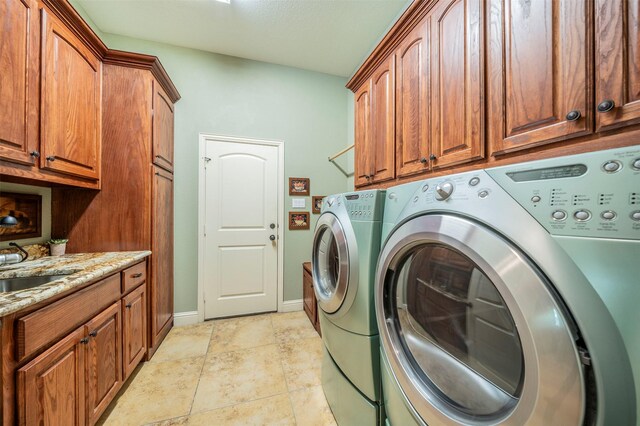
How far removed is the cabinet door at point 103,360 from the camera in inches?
44.9

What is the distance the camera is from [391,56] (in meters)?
1.49

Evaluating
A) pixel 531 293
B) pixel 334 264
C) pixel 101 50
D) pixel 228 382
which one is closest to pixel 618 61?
pixel 531 293

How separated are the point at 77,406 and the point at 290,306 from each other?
1838 millimetres

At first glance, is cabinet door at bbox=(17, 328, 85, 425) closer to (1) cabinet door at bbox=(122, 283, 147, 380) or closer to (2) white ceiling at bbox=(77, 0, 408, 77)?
(1) cabinet door at bbox=(122, 283, 147, 380)

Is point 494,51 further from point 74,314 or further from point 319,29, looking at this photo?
point 74,314

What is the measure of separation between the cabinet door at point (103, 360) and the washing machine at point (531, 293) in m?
1.50

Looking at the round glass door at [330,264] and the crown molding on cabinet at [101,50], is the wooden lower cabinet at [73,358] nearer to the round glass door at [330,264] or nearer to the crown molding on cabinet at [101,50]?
the round glass door at [330,264]

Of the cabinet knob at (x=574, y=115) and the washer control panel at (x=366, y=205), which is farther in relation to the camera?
the washer control panel at (x=366, y=205)

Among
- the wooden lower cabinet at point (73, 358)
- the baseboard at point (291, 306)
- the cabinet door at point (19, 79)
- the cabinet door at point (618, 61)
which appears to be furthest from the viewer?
the baseboard at point (291, 306)

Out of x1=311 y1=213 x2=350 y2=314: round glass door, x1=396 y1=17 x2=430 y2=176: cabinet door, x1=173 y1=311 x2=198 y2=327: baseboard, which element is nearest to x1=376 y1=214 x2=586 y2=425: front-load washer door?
x1=311 y1=213 x2=350 y2=314: round glass door

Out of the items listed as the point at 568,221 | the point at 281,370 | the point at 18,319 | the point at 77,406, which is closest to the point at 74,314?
the point at 18,319

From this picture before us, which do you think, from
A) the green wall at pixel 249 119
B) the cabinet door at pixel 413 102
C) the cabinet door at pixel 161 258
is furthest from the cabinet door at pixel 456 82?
the cabinet door at pixel 161 258

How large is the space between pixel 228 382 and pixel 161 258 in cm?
118

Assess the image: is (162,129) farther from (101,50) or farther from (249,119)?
(249,119)
